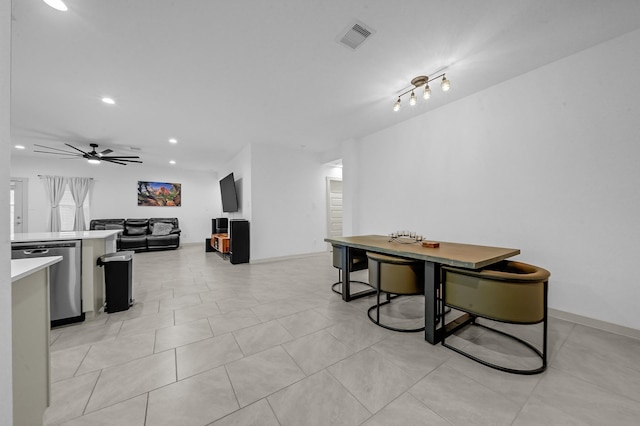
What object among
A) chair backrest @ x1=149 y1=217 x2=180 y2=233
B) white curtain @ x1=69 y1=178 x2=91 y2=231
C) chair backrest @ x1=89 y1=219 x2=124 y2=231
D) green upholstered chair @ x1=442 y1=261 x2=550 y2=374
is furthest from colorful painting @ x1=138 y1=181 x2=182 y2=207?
green upholstered chair @ x1=442 y1=261 x2=550 y2=374

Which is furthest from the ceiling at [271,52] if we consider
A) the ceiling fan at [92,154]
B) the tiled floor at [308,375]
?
the tiled floor at [308,375]

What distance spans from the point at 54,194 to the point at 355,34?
9076 millimetres

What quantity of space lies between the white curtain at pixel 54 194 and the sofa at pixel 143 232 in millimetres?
879

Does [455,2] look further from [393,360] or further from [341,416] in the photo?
[341,416]

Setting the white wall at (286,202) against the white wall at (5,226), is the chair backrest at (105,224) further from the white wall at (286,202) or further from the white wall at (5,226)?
the white wall at (5,226)

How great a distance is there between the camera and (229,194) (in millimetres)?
6426

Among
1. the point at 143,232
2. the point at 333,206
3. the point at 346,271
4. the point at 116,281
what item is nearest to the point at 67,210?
the point at 143,232

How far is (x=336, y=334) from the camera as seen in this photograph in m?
2.20

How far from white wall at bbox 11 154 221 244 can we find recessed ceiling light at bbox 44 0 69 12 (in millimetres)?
6925

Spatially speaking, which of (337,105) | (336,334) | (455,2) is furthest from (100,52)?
(336,334)

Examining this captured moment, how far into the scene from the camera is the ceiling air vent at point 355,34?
208cm

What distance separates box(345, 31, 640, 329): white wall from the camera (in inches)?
87.6

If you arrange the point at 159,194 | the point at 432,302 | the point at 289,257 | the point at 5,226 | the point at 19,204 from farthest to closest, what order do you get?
the point at 159,194 < the point at 19,204 < the point at 289,257 < the point at 432,302 < the point at 5,226

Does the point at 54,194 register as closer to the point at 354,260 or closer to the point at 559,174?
the point at 354,260
